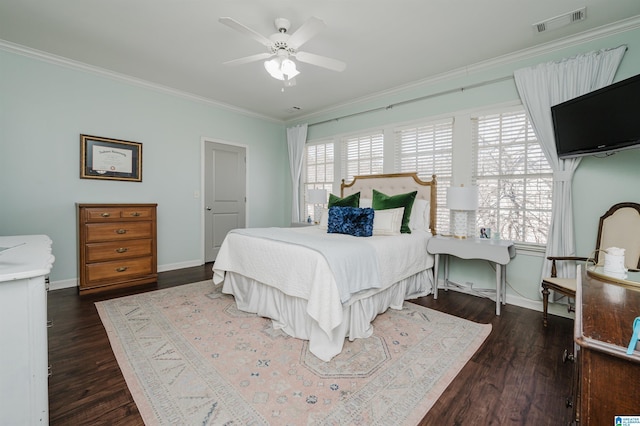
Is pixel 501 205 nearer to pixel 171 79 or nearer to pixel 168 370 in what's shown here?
pixel 168 370

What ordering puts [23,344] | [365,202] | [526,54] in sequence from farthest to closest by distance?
[365,202], [526,54], [23,344]

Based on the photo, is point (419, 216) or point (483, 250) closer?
point (483, 250)

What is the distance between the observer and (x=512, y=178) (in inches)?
125

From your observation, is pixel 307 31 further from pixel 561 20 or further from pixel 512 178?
pixel 512 178

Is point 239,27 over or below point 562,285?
over

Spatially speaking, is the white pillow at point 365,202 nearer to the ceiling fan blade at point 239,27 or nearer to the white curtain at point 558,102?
the white curtain at point 558,102

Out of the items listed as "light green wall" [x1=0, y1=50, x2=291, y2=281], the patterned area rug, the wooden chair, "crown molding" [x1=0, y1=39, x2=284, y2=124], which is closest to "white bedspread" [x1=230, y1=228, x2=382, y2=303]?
the patterned area rug

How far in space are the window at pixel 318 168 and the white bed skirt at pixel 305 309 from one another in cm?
254

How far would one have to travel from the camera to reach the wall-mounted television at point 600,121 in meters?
2.04

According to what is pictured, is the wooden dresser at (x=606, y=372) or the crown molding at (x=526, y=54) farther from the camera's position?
the crown molding at (x=526, y=54)

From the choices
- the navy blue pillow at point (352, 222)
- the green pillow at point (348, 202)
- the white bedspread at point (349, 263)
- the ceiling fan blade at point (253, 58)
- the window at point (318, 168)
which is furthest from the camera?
the window at point (318, 168)

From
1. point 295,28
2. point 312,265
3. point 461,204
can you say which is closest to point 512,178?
point 461,204

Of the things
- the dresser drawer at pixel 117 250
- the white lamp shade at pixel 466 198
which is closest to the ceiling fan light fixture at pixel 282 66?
the white lamp shade at pixel 466 198

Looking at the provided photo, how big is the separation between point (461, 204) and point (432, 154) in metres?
0.94
